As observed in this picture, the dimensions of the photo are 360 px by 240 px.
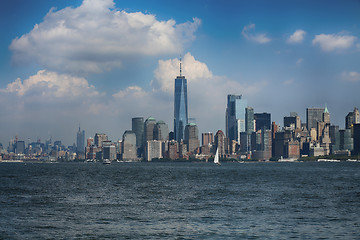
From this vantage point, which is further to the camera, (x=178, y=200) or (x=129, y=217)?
(x=178, y=200)

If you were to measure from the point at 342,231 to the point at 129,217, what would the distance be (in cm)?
2362

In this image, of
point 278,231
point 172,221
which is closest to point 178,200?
point 172,221

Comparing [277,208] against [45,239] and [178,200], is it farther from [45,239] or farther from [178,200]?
[45,239]

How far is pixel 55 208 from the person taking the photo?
2586 inches

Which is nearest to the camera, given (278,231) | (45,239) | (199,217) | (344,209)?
(45,239)

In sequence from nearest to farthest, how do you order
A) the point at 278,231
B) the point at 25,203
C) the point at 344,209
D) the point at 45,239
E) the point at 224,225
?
the point at 45,239 → the point at 278,231 → the point at 224,225 → the point at 344,209 → the point at 25,203

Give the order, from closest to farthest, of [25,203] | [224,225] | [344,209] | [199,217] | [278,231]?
[278,231] < [224,225] < [199,217] < [344,209] < [25,203]

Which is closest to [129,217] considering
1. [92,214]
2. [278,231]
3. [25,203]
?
[92,214]

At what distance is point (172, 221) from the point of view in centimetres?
5366

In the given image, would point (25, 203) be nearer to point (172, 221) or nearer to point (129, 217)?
point (129, 217)

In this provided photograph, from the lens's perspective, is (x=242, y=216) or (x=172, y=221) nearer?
(x=172, y=221)

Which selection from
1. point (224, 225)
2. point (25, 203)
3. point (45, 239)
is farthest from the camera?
point (25, 203)

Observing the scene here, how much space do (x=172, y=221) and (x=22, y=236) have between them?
1618cm

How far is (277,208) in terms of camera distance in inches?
2554
